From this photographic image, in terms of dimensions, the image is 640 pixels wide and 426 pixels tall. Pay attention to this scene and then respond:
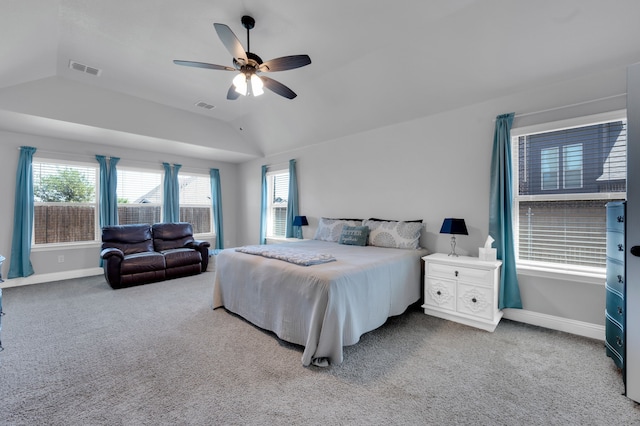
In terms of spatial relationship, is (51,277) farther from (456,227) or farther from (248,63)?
(456,227)

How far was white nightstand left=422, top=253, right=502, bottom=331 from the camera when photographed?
2857 mm

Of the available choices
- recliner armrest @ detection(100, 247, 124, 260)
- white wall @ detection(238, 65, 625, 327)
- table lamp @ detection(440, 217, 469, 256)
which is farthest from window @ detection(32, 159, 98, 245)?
table lamp @ detection(440, 217, 469, 256)

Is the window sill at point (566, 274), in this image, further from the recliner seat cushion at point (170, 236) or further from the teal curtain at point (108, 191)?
the teal curtain at point (108, 191)

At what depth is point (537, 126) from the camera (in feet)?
9.86

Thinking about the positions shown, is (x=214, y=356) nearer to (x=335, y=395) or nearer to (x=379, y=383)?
(x=335, y=395)

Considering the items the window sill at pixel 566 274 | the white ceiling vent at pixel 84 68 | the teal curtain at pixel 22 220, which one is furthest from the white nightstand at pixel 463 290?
the teal curtain at pixel 22 220

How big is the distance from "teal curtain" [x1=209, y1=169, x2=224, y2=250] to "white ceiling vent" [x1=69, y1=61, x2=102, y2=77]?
10.6 feet

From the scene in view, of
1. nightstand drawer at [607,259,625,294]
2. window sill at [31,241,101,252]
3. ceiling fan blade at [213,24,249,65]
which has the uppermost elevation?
ceiling fan blade at [213,24,249,65]

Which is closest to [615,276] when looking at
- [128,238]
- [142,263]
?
[142,263]

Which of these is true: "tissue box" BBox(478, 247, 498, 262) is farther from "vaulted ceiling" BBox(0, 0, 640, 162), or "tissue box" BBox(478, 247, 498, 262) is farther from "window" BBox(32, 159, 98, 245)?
"window" BBox(32, 159, 98, 245)

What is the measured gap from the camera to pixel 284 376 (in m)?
2.07

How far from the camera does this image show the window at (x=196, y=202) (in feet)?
21.6

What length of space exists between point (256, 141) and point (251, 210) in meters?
1.80

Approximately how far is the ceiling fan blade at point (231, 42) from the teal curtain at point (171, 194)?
14.5 feet
